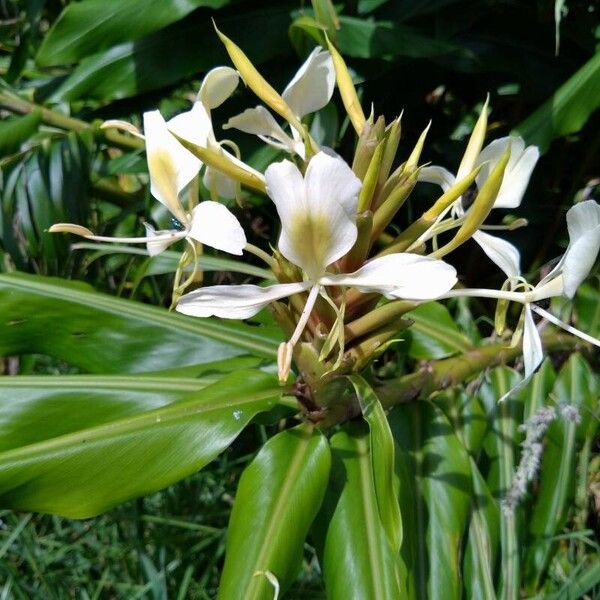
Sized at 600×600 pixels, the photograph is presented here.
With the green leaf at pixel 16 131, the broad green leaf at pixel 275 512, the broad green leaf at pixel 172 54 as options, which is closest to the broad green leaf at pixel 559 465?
the broad green leaf at pixel 275 512

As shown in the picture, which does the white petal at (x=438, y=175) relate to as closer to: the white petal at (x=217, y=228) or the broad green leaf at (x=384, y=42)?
the white petal at (x=217, y=228)

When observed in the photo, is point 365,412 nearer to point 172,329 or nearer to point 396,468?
point 396,468

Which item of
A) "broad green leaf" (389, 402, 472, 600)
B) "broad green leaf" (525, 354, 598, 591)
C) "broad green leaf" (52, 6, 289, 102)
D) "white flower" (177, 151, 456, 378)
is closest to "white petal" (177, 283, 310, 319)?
"white flower" (177, 151, 456, 378)

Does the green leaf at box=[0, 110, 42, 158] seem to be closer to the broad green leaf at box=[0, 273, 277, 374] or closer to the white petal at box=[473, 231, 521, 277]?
the broad green leaf at box=[0, 273, 277, 374]

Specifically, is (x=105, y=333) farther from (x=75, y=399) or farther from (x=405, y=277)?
(x=405, y=277)

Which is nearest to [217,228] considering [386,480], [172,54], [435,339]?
[386,480]
